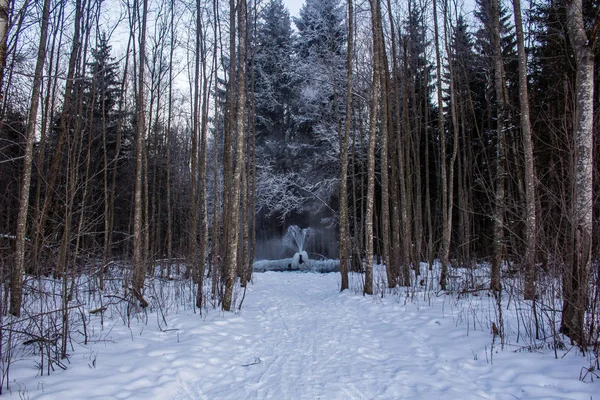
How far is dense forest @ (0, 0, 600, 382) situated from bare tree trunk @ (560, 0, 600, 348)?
0.02 m

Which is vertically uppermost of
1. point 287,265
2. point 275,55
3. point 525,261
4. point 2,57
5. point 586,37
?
point 275,55

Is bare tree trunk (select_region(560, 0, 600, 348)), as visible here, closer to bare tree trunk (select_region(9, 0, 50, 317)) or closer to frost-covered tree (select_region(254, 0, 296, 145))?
bare tree trunk (select_region(9, 0, 50, 317))

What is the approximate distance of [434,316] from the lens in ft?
19.3

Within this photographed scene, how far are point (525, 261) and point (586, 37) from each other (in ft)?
11.3

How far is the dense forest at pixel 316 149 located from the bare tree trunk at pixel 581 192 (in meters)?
0.02

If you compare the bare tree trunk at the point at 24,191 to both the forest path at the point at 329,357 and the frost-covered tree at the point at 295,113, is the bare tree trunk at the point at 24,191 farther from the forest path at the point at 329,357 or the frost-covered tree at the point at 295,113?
the frost-covered tree at the point at 295,113

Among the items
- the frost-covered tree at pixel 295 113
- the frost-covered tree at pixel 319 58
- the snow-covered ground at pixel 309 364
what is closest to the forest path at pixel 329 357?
the snow-covered ground at pixel 309 364

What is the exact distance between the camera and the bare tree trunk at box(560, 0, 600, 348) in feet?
11.5

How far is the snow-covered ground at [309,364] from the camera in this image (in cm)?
304

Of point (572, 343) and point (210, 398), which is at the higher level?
point (572, 343)

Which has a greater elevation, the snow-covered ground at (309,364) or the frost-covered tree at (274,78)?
the frost-covered tree at (274,78)

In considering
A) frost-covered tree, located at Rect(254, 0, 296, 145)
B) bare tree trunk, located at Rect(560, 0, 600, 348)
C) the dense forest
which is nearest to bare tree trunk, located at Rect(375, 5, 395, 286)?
the dense forest

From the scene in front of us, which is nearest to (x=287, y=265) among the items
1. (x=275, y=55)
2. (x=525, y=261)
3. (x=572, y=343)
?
(x=275, y=55)

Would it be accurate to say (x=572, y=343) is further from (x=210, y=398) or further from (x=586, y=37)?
(x=210, y=398)
